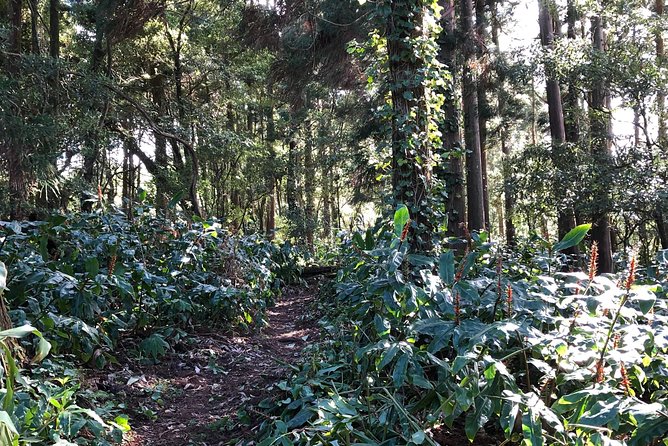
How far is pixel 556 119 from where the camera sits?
11086 mm

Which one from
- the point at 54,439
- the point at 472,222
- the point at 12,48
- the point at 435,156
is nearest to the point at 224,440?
the point at 54,439

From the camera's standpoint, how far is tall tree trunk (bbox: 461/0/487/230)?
9484mm

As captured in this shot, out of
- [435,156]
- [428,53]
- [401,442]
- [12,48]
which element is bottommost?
[401,442]

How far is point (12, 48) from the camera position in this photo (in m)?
7.59

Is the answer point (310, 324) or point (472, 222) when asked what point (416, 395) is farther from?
point (472, 222)

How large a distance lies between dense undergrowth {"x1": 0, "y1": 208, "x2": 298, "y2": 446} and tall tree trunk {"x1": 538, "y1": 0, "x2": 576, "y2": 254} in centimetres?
591

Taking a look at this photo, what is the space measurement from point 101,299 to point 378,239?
8.25 ft

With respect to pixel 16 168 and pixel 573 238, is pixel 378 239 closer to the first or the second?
pixel 573 238

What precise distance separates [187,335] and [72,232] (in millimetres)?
1668

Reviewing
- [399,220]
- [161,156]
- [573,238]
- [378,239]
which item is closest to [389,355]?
[399,220]

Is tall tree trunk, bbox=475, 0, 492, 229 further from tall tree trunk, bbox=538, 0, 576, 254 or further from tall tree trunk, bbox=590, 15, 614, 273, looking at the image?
tall tree trunk, bbox=590, 15, 614, 273

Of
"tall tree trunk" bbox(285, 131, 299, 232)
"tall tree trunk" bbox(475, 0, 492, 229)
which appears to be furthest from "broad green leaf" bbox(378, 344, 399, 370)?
"tall tree trunk" bbox(285, 131, 299, 232)

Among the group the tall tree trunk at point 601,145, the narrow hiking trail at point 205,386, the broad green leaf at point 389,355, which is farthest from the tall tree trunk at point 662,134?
the broad green leaf at point 389,355

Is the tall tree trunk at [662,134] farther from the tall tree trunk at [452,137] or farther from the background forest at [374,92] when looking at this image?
the tall tree trunk at [452,137]
